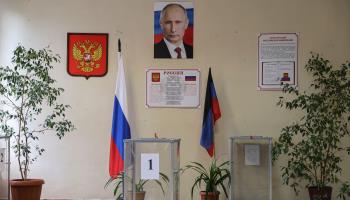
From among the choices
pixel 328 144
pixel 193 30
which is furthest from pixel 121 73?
pixel 328 144

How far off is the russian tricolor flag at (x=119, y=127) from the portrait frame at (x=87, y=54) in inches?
10.1

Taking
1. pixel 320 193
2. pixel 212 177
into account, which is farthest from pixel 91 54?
pixel 320 193

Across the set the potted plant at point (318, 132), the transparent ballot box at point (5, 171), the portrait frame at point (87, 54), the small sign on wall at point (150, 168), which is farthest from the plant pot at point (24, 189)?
the potted plant at point (318, 132)

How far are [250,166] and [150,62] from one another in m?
1.55

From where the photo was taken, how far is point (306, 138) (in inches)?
216

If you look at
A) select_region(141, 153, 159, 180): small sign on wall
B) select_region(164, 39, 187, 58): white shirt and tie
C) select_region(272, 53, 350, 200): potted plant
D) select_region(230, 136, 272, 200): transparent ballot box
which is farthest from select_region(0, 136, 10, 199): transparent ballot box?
select_region(272, 53, 350, 200): potted plant

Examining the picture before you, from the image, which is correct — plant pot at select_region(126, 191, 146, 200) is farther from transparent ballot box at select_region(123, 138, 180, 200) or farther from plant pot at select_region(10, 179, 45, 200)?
plant pot at select_region(10, 179, 45, 200)

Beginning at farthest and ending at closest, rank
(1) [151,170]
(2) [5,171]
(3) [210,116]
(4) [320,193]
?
(3) [210,116] < (4) [320,193] < (2) [5,171] < (1) [151,170]

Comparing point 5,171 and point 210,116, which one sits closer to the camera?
point 5,171

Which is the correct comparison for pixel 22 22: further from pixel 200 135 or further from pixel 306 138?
pixel 306 138

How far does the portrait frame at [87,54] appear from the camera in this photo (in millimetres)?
5668

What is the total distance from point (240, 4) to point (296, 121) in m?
1.40

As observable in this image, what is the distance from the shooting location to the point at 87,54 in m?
5.67

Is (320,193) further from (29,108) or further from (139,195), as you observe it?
(29,108)
